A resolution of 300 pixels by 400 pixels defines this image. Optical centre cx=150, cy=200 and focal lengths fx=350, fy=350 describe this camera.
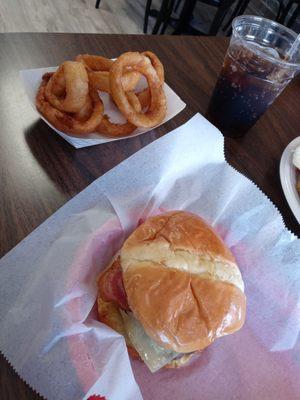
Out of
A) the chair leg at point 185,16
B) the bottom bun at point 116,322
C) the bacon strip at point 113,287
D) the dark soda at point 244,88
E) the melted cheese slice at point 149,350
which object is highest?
the dark soda at point 244,88

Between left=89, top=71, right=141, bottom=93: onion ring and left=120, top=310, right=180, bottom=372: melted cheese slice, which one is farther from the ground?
left=89, top=71, right=141, bottom=93: onion ring

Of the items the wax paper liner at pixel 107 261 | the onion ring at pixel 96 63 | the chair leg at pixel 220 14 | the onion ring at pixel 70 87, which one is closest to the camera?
the wax paper liner at pixel 107 261

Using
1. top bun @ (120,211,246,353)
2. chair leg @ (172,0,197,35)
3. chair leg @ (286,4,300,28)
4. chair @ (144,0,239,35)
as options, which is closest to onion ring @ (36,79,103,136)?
top bun @ (120,211,246,353)

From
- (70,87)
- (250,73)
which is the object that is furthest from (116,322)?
(250,73)

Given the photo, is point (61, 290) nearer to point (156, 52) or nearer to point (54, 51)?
point (54, 51)

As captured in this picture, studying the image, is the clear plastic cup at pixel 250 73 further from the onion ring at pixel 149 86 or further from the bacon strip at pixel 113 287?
the bacon strip at pixel 113 287

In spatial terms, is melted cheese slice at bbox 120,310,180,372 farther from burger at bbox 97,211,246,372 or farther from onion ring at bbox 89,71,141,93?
onion ring at bbox 89,71,141,93

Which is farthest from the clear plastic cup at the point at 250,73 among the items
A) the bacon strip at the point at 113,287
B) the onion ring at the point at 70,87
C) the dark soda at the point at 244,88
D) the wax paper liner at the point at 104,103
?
the bacon strip at the point at 113,287

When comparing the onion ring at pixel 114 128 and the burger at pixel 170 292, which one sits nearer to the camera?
the burger at pixel 170 292

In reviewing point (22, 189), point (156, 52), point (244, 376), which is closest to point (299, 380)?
point (244, 376)
